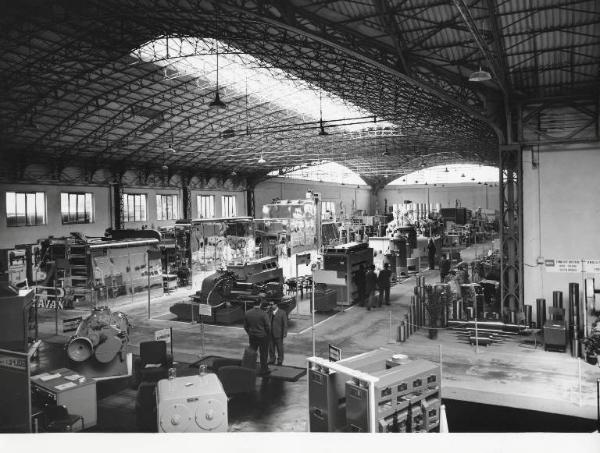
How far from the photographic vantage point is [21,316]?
1035 cm

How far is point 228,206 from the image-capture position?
148 ft

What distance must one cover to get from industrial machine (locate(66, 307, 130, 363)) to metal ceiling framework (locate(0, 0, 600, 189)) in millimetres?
7724

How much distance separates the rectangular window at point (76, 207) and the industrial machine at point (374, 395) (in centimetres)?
2714

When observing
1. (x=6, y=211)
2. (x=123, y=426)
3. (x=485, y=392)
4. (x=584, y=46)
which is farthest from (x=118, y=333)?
(x=6, y=211)

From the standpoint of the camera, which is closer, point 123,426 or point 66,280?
point 123,426

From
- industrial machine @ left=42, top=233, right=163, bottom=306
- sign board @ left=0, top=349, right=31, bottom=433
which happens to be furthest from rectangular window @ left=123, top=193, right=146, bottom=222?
sign board @ left=0, top=349, right=31, bottom=433

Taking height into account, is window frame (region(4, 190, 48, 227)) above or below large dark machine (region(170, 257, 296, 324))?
above

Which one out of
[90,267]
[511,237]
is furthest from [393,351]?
[90,267]

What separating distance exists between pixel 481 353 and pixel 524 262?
4.00 meters

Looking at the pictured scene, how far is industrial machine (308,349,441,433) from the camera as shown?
5301 millimetres

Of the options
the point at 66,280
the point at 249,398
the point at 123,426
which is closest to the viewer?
the point at 123,426

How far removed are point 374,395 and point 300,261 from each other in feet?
52.0

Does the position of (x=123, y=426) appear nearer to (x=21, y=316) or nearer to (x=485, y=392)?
(x=21, y=316)

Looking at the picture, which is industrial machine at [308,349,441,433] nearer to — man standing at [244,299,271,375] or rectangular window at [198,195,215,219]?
man standing at [244,299,271,375]
